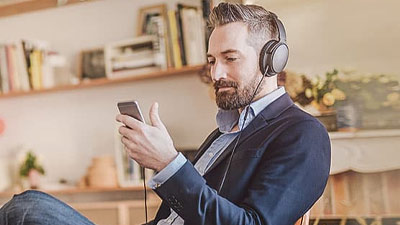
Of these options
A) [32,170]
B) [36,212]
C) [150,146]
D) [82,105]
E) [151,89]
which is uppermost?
[150,146]

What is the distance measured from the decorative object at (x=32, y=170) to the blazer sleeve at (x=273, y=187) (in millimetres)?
2039

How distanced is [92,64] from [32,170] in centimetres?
65

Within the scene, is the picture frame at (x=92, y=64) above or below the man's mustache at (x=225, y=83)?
below

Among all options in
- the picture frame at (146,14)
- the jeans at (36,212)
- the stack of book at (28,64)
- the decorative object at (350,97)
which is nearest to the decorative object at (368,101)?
the decorative object at (350,97)

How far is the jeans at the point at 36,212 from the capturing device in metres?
1.14

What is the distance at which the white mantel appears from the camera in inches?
78.7

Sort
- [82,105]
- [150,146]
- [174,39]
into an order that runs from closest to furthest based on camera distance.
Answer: [150,146] < [174,39] < [82,105]

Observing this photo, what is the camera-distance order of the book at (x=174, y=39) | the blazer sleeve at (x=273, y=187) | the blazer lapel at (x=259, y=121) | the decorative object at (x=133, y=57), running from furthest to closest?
the decorative object at (x=133, y=57) → the book at (x=174, y=39) → the blazer lapel at (x=259, y=121) → the blazer sleeve at (x=273, y=187)

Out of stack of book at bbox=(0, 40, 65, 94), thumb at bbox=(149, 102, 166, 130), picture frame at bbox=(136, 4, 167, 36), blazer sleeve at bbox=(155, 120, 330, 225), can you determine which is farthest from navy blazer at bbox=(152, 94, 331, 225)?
stack of book at bbox=(0, 40, 65, 94)

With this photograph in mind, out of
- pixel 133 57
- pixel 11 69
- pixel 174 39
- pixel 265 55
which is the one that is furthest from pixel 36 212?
pixel 11 69

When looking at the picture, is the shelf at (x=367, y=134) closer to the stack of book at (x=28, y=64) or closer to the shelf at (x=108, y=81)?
the shelf at (x=108, y=81)

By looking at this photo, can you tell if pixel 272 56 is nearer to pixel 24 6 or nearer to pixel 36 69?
pixel 36 69

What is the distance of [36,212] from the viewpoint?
3.77 feet

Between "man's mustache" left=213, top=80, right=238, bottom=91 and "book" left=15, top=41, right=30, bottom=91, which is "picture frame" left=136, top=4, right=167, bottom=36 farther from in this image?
"man's mustache" left=213, top=80, right=238, bottom=91
